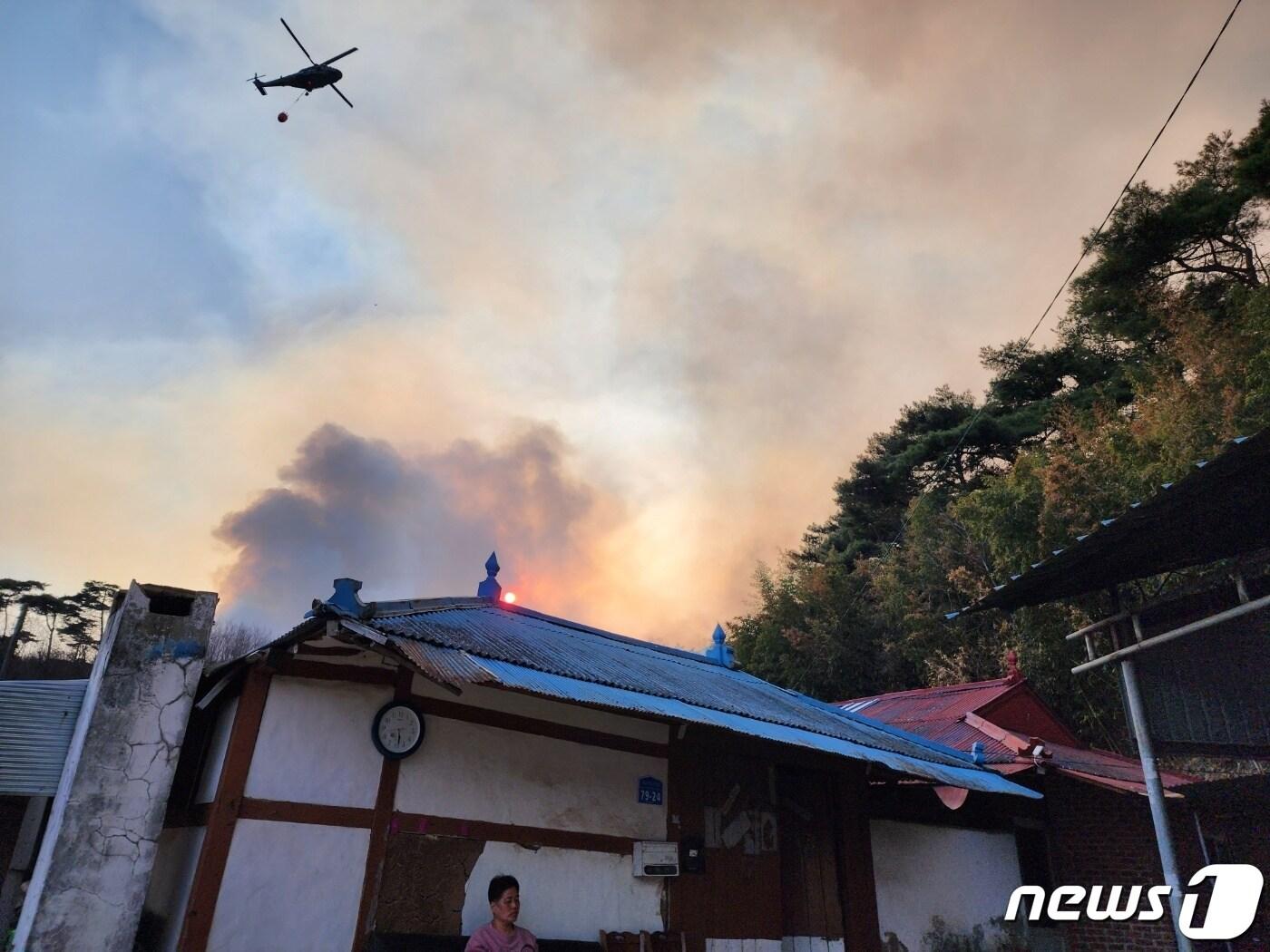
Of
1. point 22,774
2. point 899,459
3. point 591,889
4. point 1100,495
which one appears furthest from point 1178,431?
point 22,774

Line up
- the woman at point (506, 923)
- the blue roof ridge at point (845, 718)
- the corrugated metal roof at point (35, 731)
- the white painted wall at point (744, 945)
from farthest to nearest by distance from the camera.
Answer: the white painted wall at point (744, 945), the corrugated metal roof at point (35, 731), the blue roof ridge at point (845, 718), the woman at point (506, 923)

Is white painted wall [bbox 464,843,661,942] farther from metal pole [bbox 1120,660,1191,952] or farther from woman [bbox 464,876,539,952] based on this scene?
metal pole [bbox 1120,660,1191,952]

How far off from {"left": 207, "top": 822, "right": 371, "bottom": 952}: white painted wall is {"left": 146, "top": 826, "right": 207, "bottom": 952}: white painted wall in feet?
1.10

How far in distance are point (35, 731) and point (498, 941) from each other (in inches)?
208

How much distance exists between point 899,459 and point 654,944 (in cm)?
2713

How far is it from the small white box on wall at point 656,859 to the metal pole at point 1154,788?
4.35m

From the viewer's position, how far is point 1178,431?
18.8 metres

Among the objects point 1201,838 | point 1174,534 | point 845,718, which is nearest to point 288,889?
point 845,718

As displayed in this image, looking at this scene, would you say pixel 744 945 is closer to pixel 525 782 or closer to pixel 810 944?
pixel 810 944

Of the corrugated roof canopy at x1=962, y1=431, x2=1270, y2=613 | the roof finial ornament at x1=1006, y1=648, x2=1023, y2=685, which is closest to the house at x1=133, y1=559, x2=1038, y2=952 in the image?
the corrugated roof canopy at x1=962, y1=431, x2=1270, y2=613

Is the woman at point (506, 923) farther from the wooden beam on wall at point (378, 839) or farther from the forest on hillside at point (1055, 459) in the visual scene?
A: the forest on hillside at point (1055, 459)

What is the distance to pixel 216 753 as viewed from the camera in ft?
23.1

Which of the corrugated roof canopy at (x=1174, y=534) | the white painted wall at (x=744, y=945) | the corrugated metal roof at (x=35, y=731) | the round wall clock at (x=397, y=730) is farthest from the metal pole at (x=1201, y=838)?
the corrugated metal roof at (x=35, y=731)

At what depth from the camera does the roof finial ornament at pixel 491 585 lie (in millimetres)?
9820
